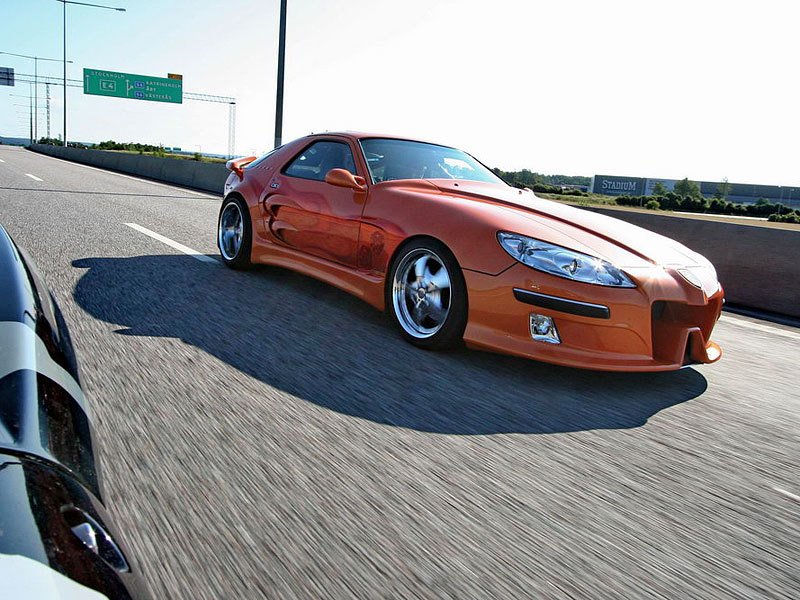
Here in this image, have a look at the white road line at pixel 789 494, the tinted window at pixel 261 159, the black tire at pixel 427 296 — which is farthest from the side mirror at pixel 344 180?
the white road line at pixel 789 494

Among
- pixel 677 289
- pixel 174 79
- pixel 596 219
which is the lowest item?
pixel 677 289

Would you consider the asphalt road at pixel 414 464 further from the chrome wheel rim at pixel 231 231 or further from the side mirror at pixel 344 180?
the chrome wheel rim at pixel 231 231

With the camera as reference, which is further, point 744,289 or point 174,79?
point 174,79

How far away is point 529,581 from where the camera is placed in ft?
5.71

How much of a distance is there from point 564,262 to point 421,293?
92 cm

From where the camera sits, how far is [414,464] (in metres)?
2.37

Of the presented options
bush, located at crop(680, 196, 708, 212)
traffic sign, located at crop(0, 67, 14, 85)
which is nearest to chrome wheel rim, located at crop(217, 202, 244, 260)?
bush, located at crop(680, 196, 708, 212)

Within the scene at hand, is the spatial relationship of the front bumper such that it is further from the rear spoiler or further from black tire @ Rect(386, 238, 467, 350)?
the rear spoiler

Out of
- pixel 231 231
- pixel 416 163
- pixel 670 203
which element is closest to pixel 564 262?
pixel 416 163

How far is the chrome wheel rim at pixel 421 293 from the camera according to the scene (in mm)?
3811

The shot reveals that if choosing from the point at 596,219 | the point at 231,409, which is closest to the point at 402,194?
the point at 596,219

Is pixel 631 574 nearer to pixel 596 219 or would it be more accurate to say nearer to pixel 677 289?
pixel 677 289

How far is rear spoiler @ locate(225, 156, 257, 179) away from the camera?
6031 mm

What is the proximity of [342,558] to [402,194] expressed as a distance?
9.12ft
